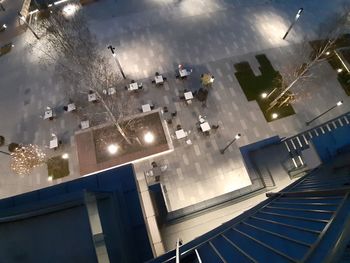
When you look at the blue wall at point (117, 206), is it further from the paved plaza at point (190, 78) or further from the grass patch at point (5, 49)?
the grass patch at point (5, 49)

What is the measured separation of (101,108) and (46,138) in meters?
5.15

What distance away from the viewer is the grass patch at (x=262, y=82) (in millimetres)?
22141

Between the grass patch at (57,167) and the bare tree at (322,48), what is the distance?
1757cm

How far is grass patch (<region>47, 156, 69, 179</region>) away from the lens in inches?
785

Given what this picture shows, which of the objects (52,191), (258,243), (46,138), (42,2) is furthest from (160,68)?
(258,243)

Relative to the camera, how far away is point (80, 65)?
20.0 m

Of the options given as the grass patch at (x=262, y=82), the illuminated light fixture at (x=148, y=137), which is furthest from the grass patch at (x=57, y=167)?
the grass patch at (x=262, y=82)

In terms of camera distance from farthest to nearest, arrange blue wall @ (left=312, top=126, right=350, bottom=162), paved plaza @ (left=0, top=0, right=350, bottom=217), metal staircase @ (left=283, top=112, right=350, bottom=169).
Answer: paved plaza @ (left=0, top=0, right=350, bottom=217) < metal staircase @ (left=283, top=112, right=350, bottom=169) < blue wall @ (left=312, top=126, right=350, bottom=162)

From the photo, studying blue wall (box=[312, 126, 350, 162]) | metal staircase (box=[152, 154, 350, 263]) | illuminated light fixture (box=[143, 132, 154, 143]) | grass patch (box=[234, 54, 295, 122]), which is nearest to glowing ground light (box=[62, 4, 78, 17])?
illuminated light fixture (box=[143, 132, 154, 143])

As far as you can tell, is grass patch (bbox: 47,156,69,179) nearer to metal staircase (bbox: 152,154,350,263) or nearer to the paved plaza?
the paved plaza

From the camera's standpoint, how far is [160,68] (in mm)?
24609

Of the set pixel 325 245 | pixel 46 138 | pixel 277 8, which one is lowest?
pixel 325 245

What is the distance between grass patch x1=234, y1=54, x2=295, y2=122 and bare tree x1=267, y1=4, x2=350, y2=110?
54cm

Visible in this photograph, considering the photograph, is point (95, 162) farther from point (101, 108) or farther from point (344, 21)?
point (344, 21)
